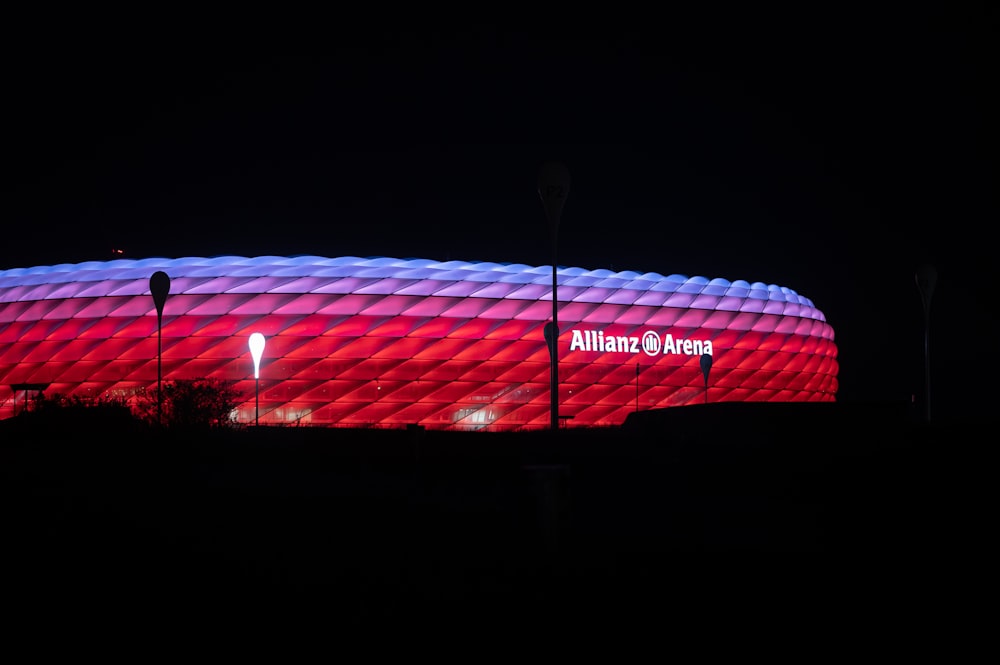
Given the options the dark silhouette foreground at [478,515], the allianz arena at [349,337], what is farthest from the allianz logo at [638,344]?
the dark silhouette foreground at [478,515]

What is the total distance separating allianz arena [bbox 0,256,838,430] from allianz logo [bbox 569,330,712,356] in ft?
0.23

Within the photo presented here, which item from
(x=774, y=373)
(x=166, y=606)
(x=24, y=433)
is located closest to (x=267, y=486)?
(x=166, y=606)

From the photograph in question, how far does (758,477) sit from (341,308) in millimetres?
27659

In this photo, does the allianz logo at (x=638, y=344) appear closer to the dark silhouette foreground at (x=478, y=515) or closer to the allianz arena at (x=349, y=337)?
the allianz arena at (x=349, y=337)

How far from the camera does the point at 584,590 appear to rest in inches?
302

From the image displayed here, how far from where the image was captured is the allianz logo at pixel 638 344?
145 feet

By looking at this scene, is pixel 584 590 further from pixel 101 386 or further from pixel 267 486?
pixel 101 386

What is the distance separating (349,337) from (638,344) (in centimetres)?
1224

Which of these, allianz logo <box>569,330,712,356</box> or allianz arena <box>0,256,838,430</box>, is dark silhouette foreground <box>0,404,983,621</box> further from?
allianz logo <box>569,330,712,356</box>

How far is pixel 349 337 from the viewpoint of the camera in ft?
136

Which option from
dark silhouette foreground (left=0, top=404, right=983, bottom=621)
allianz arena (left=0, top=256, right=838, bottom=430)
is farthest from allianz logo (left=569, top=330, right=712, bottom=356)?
dark silhouette foreground (left=0, top=404, right=983, bottom=621)

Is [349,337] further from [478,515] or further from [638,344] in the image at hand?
[478,515]

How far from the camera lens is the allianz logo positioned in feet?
145

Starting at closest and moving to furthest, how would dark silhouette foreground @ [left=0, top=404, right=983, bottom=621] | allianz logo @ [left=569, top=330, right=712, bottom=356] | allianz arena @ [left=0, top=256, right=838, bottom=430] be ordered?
1. dark silhouette foreground @ [left=0, top=404, right=983, bottom=621]
2. allianz arena @ [left=0, top=256, right=838, bottom=430]
3. allianz logo @ [left=569, top=330, right=712, bottom=356]
